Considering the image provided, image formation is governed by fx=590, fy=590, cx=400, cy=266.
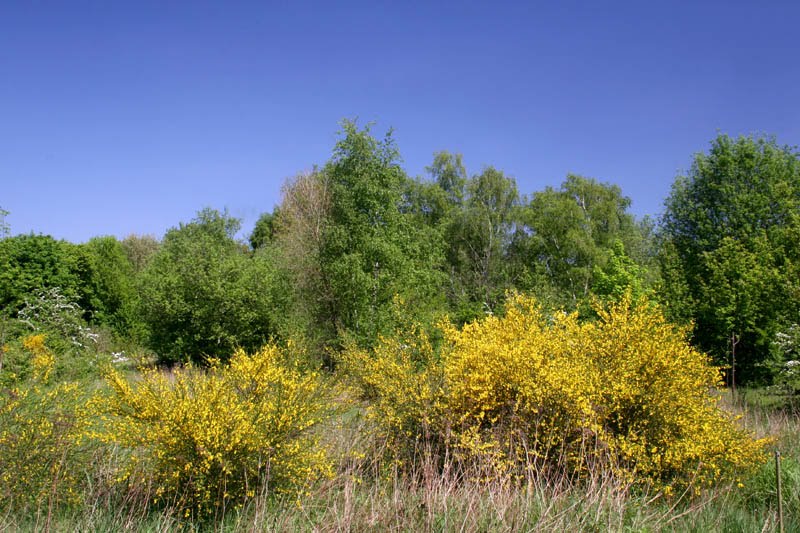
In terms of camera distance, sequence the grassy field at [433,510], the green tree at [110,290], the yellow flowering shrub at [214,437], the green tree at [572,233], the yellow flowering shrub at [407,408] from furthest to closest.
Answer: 1. the green tree at [572,233]
2. the green tree at [110,290]
3. the yellow flowering shrub at [407,408]
4. the yellow flowering shrub at [214,437]
5. the grassy field at [433,510]

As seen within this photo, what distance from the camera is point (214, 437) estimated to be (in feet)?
14.8

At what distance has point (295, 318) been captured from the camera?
19.1 m

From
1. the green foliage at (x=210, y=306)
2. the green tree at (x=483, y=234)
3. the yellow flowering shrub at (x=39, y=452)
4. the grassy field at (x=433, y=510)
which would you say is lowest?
the grassy field at (x=433, y=510)

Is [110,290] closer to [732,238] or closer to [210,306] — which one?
[210,306]

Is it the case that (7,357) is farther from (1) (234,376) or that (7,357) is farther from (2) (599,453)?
(2) (599,453)

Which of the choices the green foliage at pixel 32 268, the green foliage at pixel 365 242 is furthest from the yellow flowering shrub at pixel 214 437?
the green foliage at pixel 32 268

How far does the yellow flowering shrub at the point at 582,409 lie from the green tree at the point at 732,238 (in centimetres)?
1318

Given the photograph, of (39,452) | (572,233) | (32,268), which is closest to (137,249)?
(32,268)

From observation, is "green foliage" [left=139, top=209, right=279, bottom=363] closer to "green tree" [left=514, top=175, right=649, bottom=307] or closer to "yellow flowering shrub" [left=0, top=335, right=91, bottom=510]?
"yellow flowering shrub" [left=0, top=335, right=91, bottom=510]

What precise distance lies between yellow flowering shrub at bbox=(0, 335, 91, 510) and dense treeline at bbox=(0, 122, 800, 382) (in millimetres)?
7328

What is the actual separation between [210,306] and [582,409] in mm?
16163

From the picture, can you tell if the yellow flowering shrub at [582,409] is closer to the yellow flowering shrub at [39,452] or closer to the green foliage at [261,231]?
the yellow flowering shrub at [39,452]

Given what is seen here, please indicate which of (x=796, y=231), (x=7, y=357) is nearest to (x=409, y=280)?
(x=796, y=231)

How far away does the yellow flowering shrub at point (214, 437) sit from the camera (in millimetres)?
4488
